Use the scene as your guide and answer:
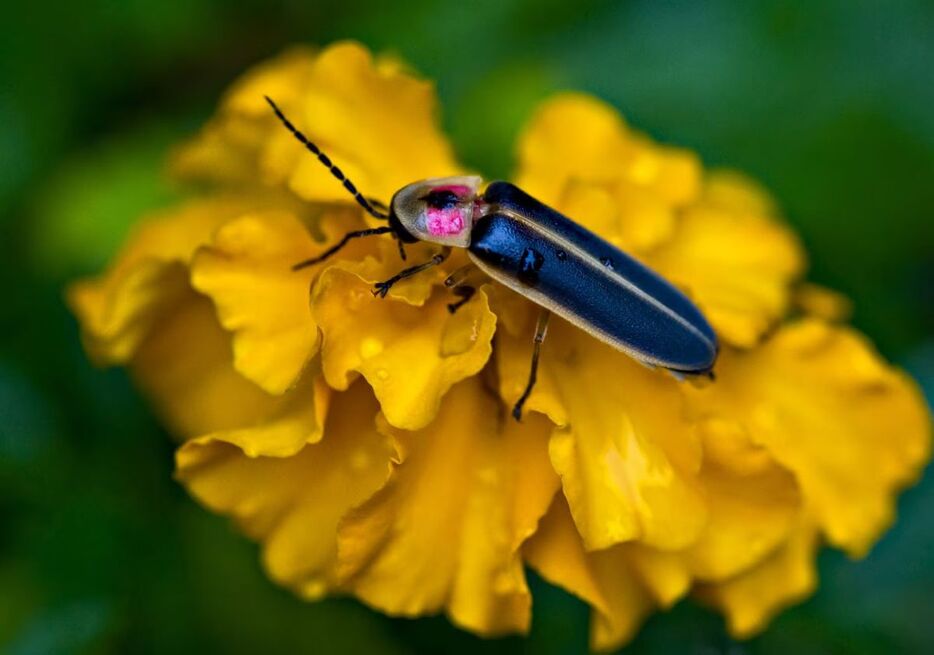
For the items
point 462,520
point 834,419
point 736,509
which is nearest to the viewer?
point 462,520

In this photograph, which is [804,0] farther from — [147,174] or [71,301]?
[71,301]

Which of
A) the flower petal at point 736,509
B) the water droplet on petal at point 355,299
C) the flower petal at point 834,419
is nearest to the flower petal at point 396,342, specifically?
the water droplet on petal at point 355,299

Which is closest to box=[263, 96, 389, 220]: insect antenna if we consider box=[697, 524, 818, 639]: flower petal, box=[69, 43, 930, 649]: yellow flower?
box=[69, 43, 930, 649]: yellow flower

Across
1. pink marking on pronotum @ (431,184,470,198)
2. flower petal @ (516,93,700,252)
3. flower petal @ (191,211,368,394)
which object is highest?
pink marking on pronotum @ (431,184,470,198)

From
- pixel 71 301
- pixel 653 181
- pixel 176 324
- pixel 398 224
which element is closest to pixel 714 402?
pixel 653 181

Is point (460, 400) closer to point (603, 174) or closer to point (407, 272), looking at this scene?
point (407, 272)

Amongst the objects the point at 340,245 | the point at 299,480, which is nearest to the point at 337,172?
the point at 340,245

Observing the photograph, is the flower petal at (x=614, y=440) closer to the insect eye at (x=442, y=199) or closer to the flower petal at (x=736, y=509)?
the flower petal at (x=736, y=509)

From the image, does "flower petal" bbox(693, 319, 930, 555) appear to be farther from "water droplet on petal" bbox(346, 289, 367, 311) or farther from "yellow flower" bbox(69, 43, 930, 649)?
"water droplet on petal" bbox(346, 289, 367, 311)
